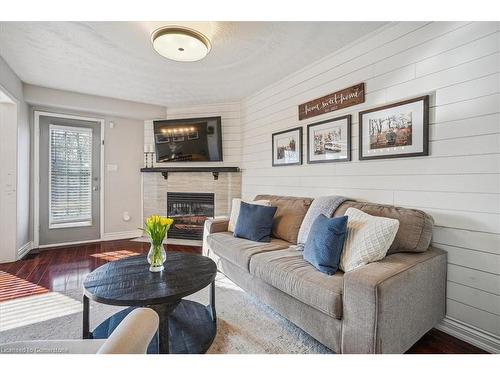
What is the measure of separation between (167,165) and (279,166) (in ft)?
7.38

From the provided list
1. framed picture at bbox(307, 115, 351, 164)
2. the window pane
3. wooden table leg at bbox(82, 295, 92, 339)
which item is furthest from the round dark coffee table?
the window pane

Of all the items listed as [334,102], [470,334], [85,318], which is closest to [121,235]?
[85,318]

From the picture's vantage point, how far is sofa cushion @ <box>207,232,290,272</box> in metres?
2.19

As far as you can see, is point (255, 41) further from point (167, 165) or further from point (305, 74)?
point (167, 165)

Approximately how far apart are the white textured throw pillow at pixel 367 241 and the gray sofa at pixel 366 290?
0.09m

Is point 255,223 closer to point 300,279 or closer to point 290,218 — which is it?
point 290,218

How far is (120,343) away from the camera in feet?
2.47

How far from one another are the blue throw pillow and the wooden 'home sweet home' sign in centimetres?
119

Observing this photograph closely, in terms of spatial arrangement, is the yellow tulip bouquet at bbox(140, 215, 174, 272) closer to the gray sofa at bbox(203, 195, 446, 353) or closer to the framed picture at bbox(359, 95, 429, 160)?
the gray sofa at bbox(203, 195, 446, 353)

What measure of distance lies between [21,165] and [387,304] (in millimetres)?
4492

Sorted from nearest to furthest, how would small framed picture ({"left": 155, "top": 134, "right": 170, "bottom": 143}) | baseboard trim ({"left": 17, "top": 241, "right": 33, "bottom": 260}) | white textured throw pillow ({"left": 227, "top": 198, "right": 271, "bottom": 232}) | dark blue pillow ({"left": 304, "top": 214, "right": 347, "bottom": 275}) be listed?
dark blue pillow ({"left": 304, "top": 214, "right": 347, "bottom": 275}) < white textured throw pillow ({"left": 227, "top": 198, "right": 271, "bottom": 232}) < baseboard trim ({"left": 17, "top": 241, "right": 33, "bottom": 260}) < small framed picture ({"left": 155, "top": 134, "right": 170, "bottom": 143})

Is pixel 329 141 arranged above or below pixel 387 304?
above

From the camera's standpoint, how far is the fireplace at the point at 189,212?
167 inches

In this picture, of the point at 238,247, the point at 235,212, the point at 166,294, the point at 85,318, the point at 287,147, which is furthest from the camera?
the point at 287,147
